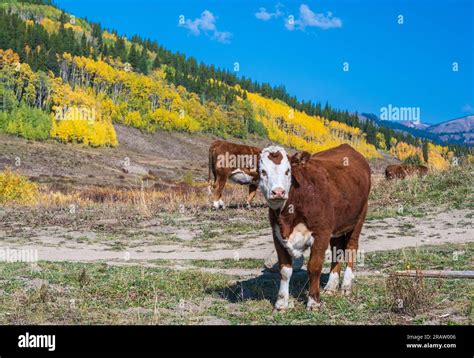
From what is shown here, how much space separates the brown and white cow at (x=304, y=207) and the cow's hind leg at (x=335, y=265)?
51 mm

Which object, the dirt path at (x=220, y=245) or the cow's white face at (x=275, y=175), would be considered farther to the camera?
the dirt path at (x=220, y=245)

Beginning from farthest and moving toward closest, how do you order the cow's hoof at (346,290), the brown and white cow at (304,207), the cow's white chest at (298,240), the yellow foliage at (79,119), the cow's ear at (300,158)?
1. the yellow foliage at (79,119)
2. the cow's hoof at (346,290)
3. the cow's ear at (300,158)
4. the cow's white chest at (298,240)
5. the brown and white cow at (304,207)

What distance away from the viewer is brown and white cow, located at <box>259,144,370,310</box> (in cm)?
820

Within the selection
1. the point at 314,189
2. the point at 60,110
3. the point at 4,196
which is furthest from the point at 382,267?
the point at 60,110

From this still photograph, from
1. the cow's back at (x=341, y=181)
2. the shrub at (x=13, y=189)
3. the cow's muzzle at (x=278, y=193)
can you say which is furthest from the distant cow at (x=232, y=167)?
the cow's muzzle at (x=278, y=193)

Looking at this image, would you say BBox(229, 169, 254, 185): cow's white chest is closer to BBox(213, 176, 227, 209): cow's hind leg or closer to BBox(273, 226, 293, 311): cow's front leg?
BBox(213, 176, 227, 209): cow's hind leg

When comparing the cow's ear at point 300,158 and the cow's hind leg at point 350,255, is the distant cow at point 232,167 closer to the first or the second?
the cow's hind leg at point 350,255

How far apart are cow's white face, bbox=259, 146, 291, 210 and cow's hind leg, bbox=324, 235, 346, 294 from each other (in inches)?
92.1

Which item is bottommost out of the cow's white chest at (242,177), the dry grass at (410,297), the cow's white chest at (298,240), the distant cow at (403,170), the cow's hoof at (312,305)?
the cow's hoof at (312,305)

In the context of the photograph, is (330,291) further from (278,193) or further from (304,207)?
(278,193)

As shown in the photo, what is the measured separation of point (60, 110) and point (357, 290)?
108 meters

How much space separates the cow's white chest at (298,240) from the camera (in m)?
8.48

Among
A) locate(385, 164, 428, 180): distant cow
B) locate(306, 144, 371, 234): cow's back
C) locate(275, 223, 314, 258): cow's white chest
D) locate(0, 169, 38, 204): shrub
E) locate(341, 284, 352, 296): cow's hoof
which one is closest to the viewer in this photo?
locate(275, 223, 314, 258): cow's white chest

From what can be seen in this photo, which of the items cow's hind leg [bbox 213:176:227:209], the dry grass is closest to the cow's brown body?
the dry grass
